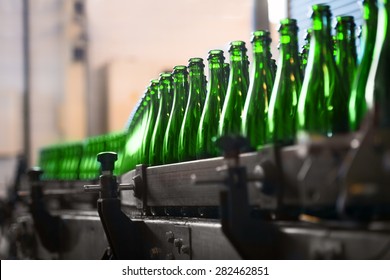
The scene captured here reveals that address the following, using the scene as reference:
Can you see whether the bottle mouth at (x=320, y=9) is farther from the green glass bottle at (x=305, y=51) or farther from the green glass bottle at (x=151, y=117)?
the green glass bottle at (x=151, y=117)

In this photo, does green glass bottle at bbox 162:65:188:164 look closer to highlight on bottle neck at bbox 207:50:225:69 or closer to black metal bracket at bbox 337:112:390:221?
highlight on bottle neck at bbox 207:50:225:69

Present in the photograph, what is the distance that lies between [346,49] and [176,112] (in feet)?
1.36

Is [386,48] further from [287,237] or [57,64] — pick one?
[57,64]

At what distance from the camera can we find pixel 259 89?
0.99 m

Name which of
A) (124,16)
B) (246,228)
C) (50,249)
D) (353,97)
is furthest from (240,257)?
(124,16)

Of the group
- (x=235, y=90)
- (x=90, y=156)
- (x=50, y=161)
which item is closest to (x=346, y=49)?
(x=235, y=90)

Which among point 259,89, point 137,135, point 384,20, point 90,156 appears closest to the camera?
point 384,20

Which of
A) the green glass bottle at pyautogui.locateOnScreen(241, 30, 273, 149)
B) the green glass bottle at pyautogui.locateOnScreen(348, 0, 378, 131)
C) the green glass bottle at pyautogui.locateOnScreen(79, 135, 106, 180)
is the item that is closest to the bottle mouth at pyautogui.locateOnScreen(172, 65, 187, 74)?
the green glass bottle at pyautogui.locateOnScreen(241, 30, 273, 149)

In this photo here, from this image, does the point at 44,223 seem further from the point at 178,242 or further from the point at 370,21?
the point at 370,21

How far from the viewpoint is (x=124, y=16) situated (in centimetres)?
293

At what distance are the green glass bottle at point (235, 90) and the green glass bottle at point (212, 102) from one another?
0.09ft

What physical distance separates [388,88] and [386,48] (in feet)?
0.15

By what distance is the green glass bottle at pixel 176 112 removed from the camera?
1195mm

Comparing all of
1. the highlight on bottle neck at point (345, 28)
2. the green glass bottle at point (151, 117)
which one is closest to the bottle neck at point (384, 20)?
the highlight on bottle neck at point (345, 28)
